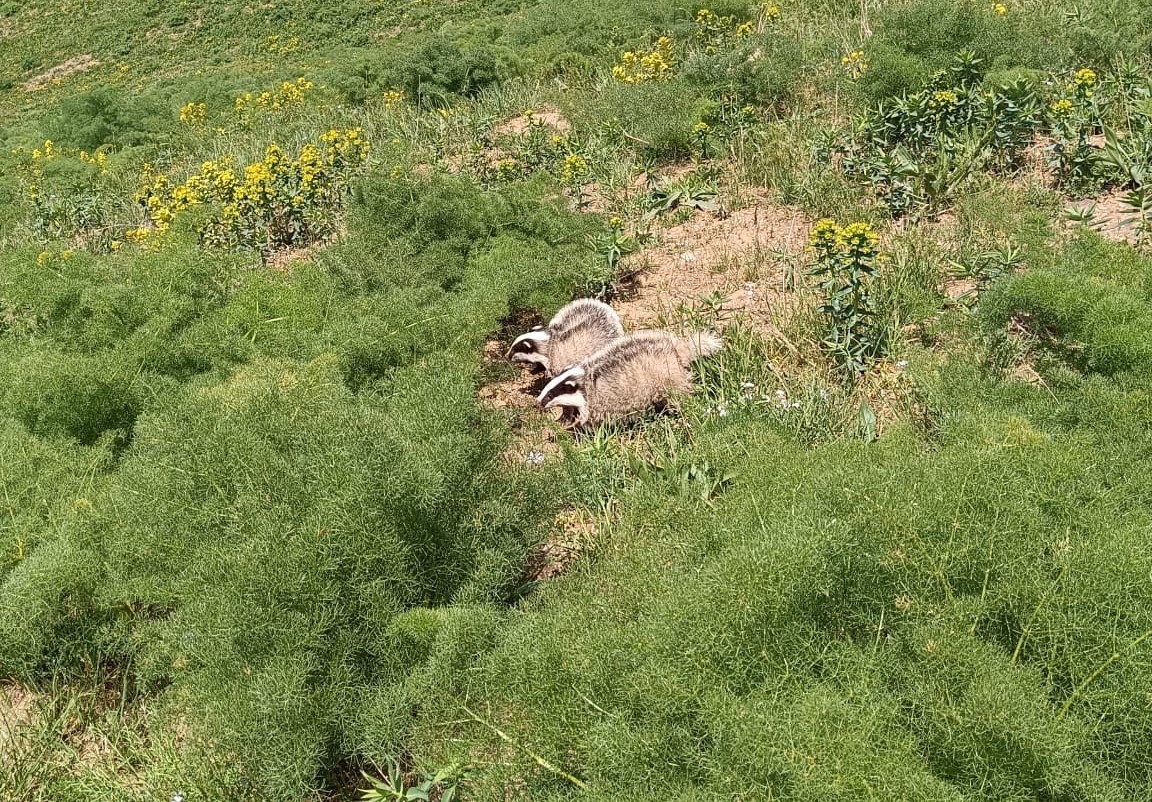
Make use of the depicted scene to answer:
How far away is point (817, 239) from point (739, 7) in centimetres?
691

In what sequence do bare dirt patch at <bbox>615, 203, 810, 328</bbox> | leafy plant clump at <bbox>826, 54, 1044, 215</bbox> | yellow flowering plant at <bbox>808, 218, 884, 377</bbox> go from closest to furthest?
1. yellow flowering plant at <bbox>808, 218, 884, 377</bbox>
2. bare dirt patch at <bbox>615, 203, 810, 328</bbox>
3. leafy plant clump at <bbox>826, 54, 1044, 215</bbox>

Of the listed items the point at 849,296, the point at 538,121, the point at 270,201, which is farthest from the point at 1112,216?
the point at 270,201

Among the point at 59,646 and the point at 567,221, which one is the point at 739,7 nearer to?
the point at 567,221

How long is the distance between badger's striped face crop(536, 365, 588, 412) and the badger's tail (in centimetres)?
56

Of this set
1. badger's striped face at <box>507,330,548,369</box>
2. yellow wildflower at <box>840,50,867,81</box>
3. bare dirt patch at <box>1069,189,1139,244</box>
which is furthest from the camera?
yellow wildflower at <box>840,50,867,81</box>

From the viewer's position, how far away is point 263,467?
→ 3.08m

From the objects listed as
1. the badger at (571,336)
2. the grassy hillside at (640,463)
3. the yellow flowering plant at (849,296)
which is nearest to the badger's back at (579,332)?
the badger at (571,336)

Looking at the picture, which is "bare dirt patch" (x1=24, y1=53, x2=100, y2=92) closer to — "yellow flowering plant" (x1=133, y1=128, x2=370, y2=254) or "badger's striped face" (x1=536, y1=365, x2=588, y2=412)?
"yellow flowering plant" (x1=133, y1=128, x2=370, y2=254)

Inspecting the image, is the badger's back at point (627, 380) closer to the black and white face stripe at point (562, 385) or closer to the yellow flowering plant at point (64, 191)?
the black and white face stripe at point (562, 385)

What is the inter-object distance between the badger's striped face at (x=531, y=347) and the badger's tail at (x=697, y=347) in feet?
2.72

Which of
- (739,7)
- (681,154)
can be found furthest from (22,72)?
(681,154)

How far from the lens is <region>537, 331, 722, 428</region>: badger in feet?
14.5

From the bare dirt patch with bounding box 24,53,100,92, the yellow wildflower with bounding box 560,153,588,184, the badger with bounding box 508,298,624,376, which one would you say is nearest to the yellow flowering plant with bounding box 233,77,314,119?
the yellow wildflower with bounding box 560,153,588,184

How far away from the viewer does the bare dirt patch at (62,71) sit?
21375 millimetres
